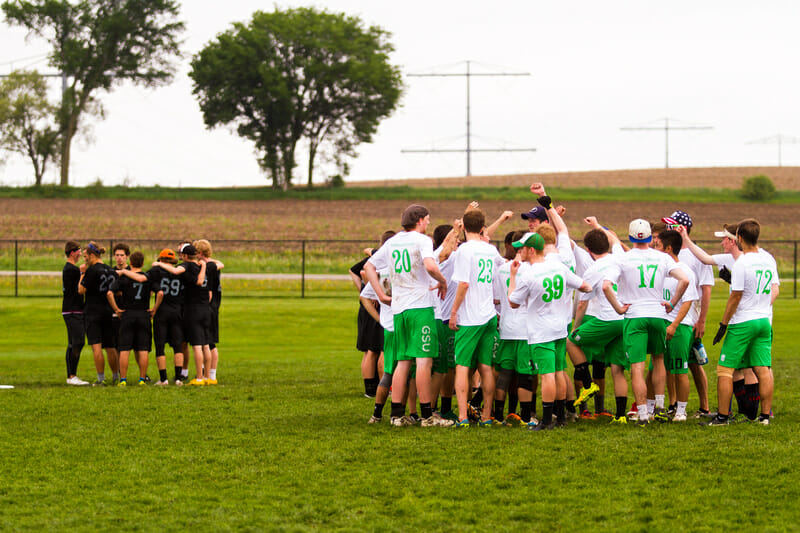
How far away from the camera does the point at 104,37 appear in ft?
203

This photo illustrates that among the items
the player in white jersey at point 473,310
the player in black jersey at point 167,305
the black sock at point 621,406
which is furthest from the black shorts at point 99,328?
the black sock at point 621,406

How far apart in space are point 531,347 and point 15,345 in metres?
13.4

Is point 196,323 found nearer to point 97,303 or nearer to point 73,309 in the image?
point 97,303

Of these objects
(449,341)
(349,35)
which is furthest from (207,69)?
(449,341)

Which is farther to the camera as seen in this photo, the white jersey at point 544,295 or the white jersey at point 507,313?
the white jersey at point 507,313

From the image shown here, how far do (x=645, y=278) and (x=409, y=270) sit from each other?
2.23m

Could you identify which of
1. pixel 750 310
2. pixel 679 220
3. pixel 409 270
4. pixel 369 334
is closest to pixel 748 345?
pixel 750 310

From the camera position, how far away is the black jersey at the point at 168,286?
11.4m

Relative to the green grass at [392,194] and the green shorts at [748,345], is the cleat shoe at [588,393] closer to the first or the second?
the green shorts at [748,345]

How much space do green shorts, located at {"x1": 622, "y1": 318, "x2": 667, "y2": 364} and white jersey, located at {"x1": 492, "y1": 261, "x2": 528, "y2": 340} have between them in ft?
3.27

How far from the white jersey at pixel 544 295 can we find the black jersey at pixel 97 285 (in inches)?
239

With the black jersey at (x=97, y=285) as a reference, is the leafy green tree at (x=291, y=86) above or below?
above

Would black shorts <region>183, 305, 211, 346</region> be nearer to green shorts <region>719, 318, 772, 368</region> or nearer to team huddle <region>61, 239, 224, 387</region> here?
team huddle <region>61, 239, 224, 387</region>

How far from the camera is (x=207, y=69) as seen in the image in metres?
65.8
